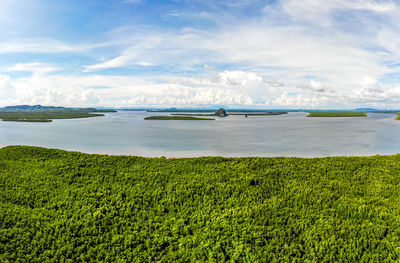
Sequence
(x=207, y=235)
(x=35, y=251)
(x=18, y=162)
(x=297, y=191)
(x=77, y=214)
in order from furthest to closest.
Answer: (x=18, y=162) < (x=297, y=191) < (x=77, y=214) < (x=207, y=235) < (x=35, y=251)

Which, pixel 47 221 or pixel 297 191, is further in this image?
pixel 297 191

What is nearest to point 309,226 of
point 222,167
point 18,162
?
point 222,167

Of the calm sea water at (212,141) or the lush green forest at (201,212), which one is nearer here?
the lush green forest at (201,212)

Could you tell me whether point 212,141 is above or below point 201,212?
above

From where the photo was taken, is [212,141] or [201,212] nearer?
[201,212]

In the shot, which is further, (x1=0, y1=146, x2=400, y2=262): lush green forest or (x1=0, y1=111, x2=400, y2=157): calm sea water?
(x1=0, y1=111, x2=400, y2=157): calm sea water

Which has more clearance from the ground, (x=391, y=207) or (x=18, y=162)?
(x=18, y=162)

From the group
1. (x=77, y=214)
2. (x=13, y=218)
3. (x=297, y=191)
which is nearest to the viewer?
(x=13, y=218)

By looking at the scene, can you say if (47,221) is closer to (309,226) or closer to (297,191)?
(309,226)
